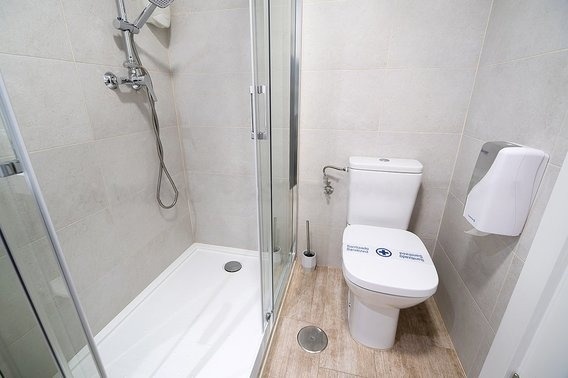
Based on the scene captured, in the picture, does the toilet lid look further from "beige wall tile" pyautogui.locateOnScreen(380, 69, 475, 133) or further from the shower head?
the shower head

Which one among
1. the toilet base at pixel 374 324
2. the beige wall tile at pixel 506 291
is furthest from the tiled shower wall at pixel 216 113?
the beige wall tile at pixel 506 291

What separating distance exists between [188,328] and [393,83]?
1.72m

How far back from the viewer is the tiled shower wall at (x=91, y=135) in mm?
898

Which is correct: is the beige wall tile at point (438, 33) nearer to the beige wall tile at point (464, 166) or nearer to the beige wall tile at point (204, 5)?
the beige wall tile at point (464, 166)

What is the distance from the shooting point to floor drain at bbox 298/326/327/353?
124 centimetres

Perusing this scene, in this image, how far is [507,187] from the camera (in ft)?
2.85

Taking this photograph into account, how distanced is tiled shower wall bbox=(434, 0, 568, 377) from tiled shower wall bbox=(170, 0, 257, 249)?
1228 mm

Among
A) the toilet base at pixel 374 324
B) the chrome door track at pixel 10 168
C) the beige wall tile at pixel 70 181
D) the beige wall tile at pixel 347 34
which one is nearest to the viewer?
the chrome door track at pixel 10 168

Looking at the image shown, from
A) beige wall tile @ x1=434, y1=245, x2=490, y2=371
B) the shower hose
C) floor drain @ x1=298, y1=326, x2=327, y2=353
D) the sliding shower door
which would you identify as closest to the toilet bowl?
floor drain @ x1=298, y1=326, x2=327, y2=353

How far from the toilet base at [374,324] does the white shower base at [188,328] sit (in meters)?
0.50

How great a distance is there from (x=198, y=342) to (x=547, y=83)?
5.74ft

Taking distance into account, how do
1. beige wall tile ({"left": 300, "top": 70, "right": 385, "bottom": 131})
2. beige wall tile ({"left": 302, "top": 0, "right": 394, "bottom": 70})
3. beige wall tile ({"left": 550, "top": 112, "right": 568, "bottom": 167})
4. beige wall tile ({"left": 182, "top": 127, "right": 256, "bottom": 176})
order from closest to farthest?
beige wall tile ({"left": 550, "top": 112, "right": 568, "bottom": 167}), beige wall tile ({"left": 302, "top": 0, "right": 394, "bottom": 70}), beige wall tile ({"left": 300, "top": 70, "right": 385, "bottom": 131}), beige wall tile ({"left": 182, "top": 127, "right": 256, "bottom": 176})

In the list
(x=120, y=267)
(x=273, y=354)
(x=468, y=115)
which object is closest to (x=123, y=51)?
(x=120, y=267)

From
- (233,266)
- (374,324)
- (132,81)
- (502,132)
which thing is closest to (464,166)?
(502,132)
